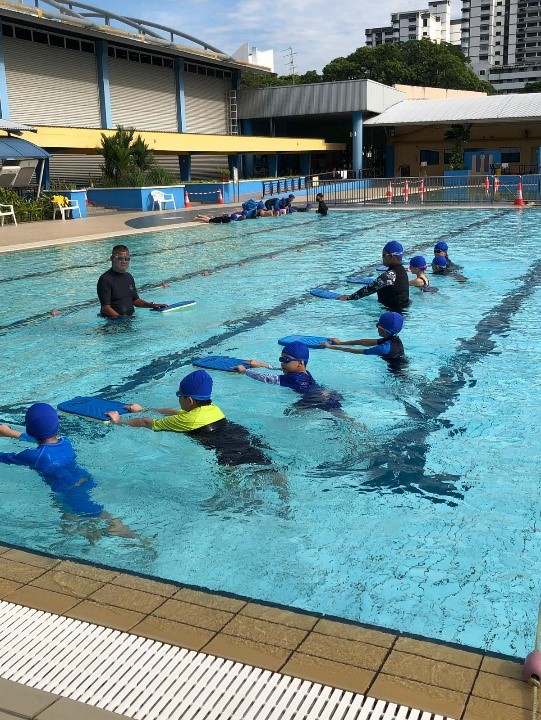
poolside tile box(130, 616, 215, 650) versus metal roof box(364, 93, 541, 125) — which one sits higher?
metal roof box(364, 93, 541, 125)

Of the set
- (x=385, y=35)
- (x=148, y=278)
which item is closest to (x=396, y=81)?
(x=148, y=278)

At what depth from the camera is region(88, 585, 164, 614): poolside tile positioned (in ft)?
10.3

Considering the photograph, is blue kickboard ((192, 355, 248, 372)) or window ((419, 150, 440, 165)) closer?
blue kickboard ((192, 355, 248, 372))

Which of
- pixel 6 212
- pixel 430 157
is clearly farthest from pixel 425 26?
pixel 6 212

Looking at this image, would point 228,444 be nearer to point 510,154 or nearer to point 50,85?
point 50,85

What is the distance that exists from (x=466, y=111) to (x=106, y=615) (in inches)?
1878

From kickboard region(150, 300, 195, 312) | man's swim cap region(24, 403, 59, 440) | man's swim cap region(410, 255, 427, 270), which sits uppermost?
man's swim cap region(410, 255, 427, 270)

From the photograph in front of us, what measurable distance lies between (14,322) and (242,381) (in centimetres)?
460

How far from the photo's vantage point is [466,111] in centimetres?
4556

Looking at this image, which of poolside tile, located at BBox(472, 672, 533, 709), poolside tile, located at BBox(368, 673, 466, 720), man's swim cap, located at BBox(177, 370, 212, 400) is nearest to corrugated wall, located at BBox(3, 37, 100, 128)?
man's swim cap, located at BBox(177, 370, 212, 400)

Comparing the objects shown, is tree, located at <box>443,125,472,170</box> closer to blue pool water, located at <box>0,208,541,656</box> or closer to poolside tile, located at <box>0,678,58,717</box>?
blue pool water, located at <box>0,208,541,656</box>

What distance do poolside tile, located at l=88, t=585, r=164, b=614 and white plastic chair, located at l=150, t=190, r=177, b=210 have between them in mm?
28433

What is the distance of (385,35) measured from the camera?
584 feet

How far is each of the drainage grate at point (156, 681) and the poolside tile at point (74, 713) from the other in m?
0.03
